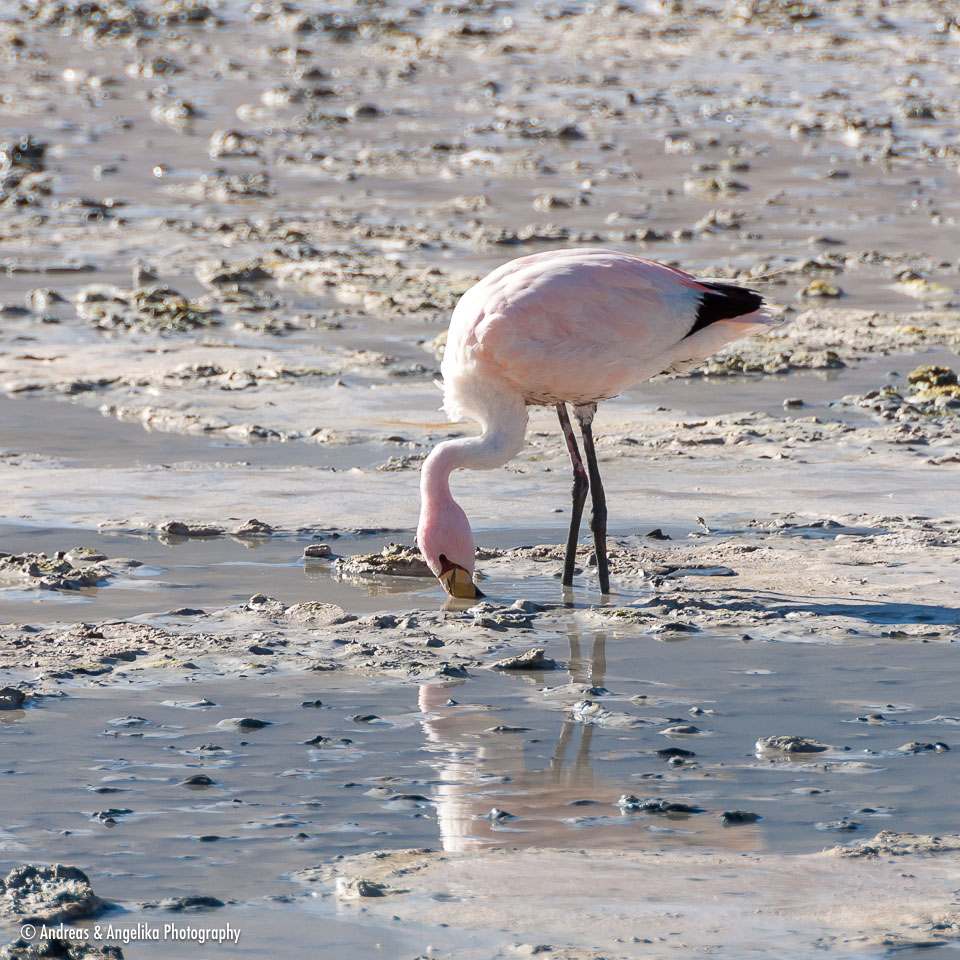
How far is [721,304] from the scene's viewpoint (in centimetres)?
710

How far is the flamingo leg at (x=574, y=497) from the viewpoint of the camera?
22.1 feet

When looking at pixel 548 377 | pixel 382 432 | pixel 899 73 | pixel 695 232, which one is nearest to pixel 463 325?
pixel 548 377

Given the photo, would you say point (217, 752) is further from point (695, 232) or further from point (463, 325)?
point (695, 232)

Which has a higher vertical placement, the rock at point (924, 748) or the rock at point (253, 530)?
the rock at point (924, 748)

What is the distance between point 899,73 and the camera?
23.5m

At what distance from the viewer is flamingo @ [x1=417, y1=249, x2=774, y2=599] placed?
6.59 metres

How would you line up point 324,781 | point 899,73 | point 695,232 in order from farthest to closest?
point 899,73 → point 695,232 → point 324,781

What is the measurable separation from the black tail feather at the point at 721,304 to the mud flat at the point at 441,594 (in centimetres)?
87

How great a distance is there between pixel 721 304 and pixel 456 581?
1.69m

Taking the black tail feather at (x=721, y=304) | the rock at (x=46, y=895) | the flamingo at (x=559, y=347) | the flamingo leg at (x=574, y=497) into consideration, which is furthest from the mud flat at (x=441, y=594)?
the black tail feather at (x=721, y=304)

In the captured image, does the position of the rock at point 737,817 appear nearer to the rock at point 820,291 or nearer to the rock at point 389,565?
the rock at point 389,565

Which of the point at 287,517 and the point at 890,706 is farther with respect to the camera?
the point at 287,517

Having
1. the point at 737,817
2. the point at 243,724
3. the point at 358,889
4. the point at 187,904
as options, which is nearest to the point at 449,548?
the point at 243,724

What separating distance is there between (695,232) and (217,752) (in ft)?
33.8
